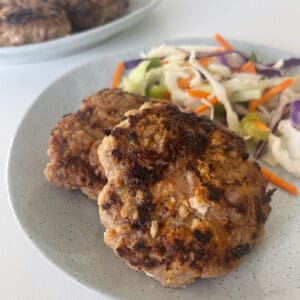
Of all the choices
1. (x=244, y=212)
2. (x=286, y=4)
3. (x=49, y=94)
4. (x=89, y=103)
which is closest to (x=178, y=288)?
(x=244, y=212)

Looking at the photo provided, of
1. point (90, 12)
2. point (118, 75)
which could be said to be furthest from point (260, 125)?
point (90, 12)

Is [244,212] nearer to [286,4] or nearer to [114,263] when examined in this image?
[114,263]

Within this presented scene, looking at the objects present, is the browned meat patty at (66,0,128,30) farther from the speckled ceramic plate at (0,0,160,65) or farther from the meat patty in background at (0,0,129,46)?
the speckled ceramic plate at (0,0,160,65)

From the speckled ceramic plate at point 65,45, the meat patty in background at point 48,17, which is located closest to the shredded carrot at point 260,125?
the speckled ceramic plate at point 65,45

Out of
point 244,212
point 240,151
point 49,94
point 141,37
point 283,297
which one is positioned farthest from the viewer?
point 141,37

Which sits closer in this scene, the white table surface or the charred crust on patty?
the charred crust on patty

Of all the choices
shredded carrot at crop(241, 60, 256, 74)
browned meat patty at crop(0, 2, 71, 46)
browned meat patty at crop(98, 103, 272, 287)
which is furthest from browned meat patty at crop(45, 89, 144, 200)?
browned meat patty at crop(0, 2, 71, 46)
